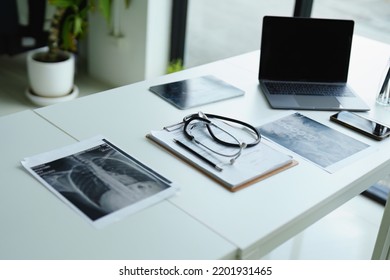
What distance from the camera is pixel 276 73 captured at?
1.94 meters

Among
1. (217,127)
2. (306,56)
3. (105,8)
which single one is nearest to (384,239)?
(306,56)

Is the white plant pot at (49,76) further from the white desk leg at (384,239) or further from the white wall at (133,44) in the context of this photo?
the white desk leg at (384,239)

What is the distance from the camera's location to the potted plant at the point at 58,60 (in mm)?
3369

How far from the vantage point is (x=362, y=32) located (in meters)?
2.82

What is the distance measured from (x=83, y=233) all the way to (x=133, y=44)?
256 centimetres

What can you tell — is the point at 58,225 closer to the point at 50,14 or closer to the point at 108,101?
the point at 108,101

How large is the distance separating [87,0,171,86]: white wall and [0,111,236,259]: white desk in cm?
227

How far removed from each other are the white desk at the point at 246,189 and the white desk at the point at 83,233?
0.08 ft

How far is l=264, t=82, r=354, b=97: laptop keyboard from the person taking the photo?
1.88 m

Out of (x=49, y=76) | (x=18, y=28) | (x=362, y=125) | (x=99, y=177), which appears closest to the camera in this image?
(x=99, y=177)

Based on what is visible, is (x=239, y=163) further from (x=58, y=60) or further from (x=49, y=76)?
(x=58, y=60)

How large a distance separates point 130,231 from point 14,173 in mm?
366

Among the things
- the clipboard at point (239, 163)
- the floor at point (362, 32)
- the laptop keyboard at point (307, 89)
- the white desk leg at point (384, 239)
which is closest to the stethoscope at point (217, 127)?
the clipboard at point (239, 163)
